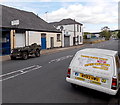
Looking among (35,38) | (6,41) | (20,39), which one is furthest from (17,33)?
(35,38)

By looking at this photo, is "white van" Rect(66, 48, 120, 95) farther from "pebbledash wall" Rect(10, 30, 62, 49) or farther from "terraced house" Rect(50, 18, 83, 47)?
"terraced house" Rect(50, 18, 83, 47)

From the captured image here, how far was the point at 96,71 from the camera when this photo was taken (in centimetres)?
469

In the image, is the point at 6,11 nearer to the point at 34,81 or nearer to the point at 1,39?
the point at 1,39

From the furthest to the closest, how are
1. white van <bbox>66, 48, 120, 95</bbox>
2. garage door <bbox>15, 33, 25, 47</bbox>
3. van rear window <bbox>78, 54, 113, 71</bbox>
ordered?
garage door <bbox>15, 33, 25, 47</bbox> → van rear window <bbox>78, 54, 113, 71</bbox> → white van <bbox>66, 48, 120, 95</bbox>

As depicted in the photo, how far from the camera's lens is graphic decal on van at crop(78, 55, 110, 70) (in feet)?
15.2

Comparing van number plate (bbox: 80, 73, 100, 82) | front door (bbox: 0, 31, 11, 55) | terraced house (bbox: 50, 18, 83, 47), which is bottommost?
van number plate (bbox: 80, 73, 100, 82)

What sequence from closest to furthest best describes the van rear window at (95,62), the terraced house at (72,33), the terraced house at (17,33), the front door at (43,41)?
the van rear window at (95,62), the terraced house at (17,33), the front door at (43,41), the terraced house at (72,33)

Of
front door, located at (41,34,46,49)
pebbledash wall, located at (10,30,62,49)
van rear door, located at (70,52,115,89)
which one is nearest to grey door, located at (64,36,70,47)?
pebbledash wall, located at (10,30,62,49)

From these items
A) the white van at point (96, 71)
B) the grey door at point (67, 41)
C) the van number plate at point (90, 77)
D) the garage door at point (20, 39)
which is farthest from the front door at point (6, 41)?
the grey door at point (67, 41)

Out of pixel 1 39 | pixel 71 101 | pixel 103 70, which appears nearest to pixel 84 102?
pixel 71 101

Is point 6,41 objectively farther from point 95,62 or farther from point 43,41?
point 95,62

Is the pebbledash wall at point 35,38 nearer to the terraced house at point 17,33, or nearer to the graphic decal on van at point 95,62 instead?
the terraced house at point 17,33

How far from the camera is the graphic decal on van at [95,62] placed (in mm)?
4637

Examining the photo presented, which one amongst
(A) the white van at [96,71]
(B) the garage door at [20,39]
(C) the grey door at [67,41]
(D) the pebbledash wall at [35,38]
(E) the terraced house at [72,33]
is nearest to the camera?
(A) the white van at [96,71]
